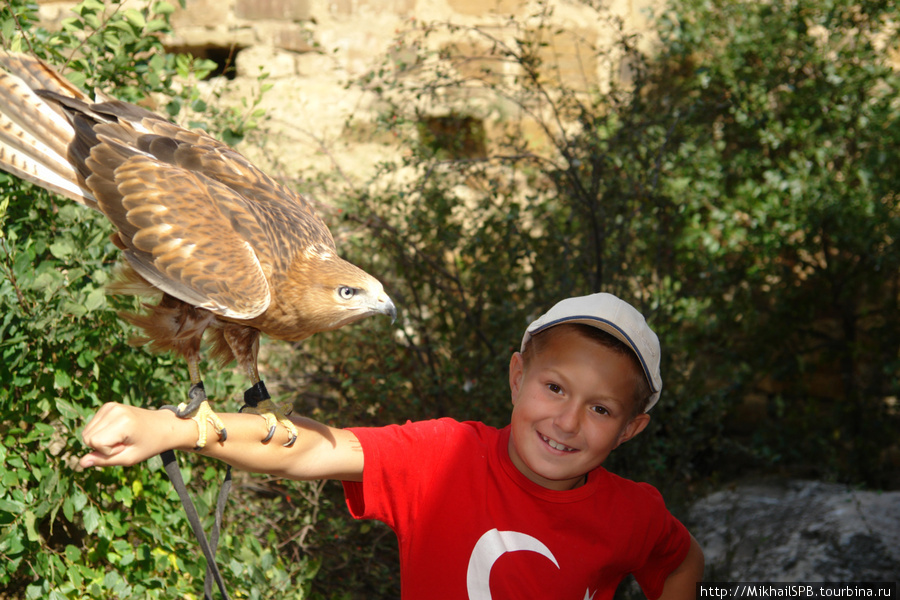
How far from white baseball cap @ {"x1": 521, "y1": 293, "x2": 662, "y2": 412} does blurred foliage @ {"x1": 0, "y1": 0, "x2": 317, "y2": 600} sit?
1.39 meters

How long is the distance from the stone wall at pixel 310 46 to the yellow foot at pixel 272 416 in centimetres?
260

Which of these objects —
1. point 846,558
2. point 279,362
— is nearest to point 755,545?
point 846,558

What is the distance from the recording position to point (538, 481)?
1815 mm

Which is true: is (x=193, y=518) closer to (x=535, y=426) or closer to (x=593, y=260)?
(x=535, y=426)

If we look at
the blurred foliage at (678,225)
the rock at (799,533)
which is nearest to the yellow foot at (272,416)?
the blurred foliage at (678,225)

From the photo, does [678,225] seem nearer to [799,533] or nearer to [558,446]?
[799,533]

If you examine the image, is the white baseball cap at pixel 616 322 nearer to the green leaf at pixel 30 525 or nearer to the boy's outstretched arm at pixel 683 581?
the boy's outstretched arm at pixel 683 581

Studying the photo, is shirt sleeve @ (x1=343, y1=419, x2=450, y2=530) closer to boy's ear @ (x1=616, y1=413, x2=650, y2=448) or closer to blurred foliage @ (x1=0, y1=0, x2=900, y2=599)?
boy's ear @ (x1=616, y1=413, x2=650, y2=448)

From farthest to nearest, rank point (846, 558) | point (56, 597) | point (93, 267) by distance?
point (846, 558) < point (93, 267) < point (56, 597)

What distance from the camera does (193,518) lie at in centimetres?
137

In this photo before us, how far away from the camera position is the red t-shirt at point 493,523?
171 cm

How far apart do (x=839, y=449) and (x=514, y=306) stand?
2777mm

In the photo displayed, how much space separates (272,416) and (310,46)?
3.37 meters

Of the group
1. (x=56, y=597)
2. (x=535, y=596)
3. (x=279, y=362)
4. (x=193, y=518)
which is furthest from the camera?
(x=279, y=362)
